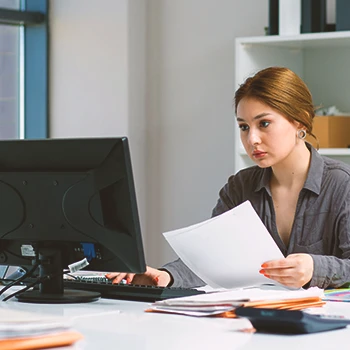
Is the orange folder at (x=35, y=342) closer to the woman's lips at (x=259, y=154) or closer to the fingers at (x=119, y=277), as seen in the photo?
the fingers at (x=119, y=277)

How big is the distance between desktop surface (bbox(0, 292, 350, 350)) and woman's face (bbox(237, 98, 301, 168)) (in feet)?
2.39

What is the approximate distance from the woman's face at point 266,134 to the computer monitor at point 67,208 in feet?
2.45

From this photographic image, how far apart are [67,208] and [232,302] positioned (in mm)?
483

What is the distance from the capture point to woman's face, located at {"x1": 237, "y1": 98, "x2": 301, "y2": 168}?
2592 millimetres

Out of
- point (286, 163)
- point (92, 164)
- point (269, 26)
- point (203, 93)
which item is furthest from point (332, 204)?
point (203, 93)

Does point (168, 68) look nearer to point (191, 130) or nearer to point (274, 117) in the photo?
point (191, 130)

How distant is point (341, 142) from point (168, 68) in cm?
105

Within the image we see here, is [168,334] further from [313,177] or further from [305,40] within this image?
[305,40]

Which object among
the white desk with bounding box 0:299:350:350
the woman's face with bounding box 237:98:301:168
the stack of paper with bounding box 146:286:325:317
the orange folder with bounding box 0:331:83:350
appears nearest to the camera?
the orange folder with bounding box 0:331:83:350

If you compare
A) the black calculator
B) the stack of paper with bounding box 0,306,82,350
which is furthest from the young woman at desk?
the stack of paper with bounding box 0,306,82,350

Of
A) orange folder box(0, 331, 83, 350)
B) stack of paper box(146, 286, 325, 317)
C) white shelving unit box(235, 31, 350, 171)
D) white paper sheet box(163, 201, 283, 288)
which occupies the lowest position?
stack of paper box(146, 286, 325, 317)

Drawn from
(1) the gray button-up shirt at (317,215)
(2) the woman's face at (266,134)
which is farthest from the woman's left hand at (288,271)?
(2) the woman's face at (266,134)

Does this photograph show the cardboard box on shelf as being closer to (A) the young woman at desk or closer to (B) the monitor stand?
(A) the young woman at desk

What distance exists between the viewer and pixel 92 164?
1983 mm
